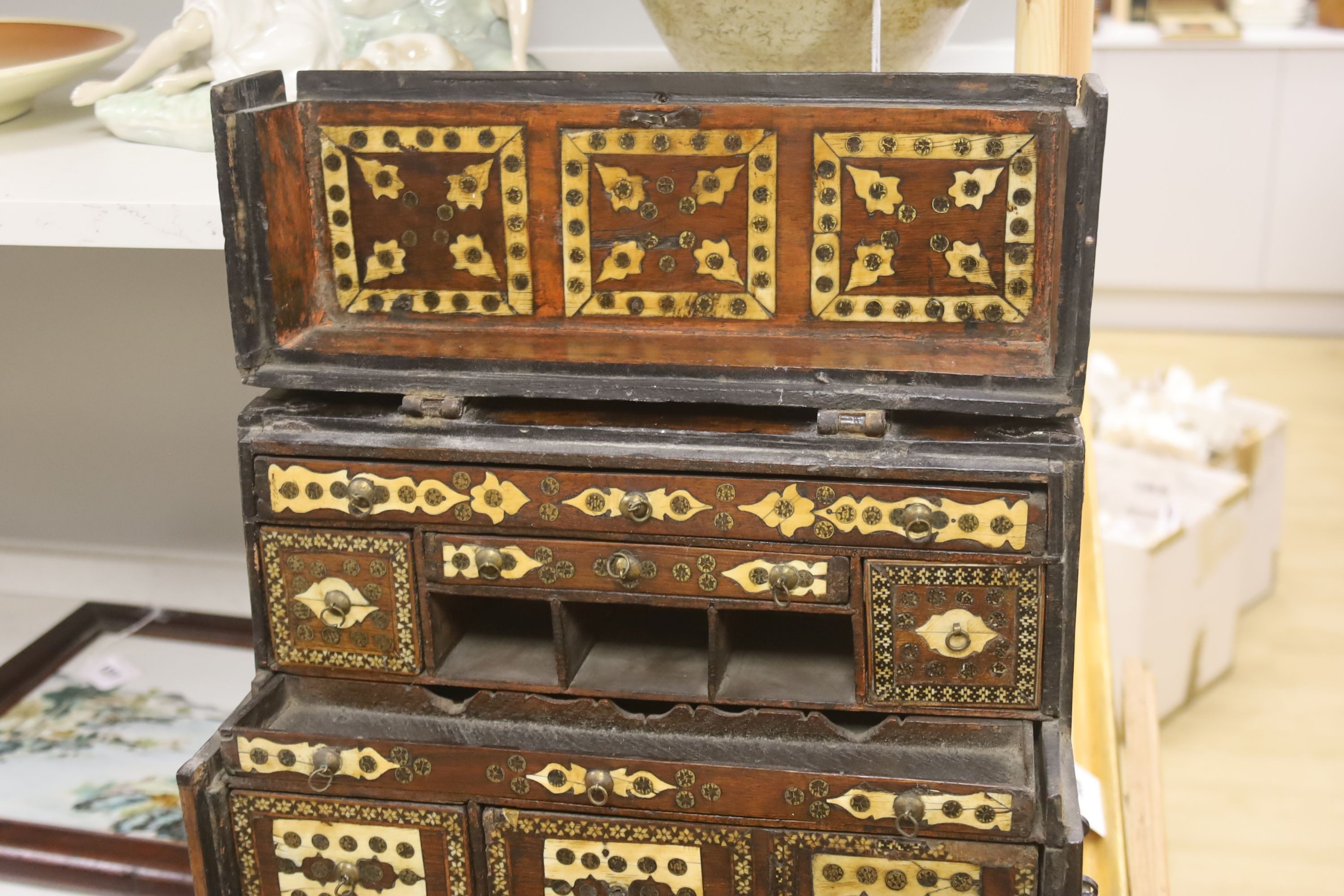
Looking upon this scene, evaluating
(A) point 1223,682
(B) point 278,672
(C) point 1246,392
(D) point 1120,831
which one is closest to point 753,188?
(B) point 278,672

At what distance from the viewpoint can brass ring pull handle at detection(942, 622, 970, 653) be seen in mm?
1033

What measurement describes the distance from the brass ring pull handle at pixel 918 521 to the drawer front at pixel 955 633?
28mm

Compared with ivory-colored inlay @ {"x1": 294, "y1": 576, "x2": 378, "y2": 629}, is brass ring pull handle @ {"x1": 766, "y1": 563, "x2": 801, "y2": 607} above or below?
above

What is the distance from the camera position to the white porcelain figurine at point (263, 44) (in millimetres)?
1420

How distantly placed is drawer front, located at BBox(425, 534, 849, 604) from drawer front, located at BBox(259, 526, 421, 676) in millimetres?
37

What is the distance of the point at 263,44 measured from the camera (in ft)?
4.67

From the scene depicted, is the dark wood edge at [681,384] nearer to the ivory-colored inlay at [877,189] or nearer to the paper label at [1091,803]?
the ivory-colored inlay at [877,189]

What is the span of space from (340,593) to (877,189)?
1.71 feet

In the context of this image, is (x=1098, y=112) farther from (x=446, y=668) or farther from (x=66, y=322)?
(x=66, y=322)

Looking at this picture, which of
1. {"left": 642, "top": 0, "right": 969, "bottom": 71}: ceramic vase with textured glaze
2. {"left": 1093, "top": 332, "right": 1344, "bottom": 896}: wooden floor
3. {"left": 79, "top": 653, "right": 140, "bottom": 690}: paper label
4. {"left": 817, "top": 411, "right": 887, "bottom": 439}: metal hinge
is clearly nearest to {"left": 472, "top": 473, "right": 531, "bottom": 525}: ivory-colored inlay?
{"left": 817, "top": 411, "right": 887, "bottom": 439}: metal hinge

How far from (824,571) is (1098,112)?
37 cm

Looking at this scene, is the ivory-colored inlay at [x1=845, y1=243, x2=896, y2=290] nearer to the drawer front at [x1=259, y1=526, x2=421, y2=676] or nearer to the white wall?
the drawer front at [x1=259, y1=526, x2=421, y2=676]

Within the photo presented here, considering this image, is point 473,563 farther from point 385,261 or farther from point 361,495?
point 385,261

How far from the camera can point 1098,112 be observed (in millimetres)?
936
